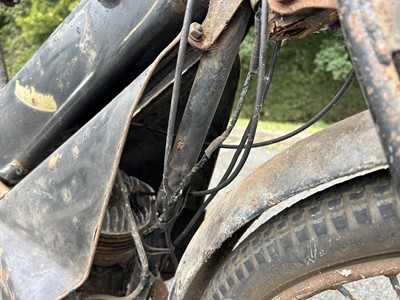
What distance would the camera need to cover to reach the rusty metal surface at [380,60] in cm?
60

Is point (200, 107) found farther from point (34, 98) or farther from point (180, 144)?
point (34, 98)

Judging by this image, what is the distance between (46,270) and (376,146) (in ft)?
2.48

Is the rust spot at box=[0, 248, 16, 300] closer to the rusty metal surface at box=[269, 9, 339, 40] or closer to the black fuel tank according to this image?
the black fuel tank

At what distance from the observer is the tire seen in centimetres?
83

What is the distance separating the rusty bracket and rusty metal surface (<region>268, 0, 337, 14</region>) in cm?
14

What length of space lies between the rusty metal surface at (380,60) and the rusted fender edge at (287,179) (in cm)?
19

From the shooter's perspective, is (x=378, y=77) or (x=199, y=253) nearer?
(x=378, y=77)

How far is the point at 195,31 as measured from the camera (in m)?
1.01

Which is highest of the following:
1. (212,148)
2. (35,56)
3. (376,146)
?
(35,56)

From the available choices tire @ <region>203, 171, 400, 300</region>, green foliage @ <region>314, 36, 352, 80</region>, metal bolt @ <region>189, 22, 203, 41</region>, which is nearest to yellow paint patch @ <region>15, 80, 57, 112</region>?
metal bolt @ <region>189, 22, 203, 41</region>

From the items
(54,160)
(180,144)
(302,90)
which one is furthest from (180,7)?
(302,90)

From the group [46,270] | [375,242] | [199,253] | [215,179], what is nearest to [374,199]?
[375,242]

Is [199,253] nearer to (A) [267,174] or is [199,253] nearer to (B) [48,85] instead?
(A) [267,174]

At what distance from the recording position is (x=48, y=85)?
132cm
